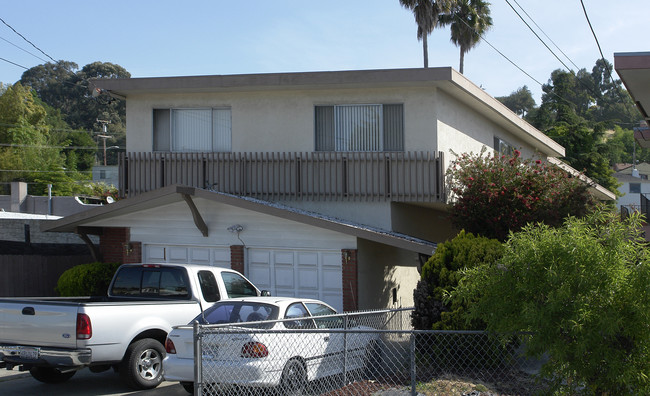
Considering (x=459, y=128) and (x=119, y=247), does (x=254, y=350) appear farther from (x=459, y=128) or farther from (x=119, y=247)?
(x=459, y=128)

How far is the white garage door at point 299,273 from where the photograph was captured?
50.5 ft

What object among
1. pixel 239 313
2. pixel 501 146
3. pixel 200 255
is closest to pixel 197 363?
pixel 239 313

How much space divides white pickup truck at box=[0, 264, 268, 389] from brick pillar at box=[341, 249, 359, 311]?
387cm

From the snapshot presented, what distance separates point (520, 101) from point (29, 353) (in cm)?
13099

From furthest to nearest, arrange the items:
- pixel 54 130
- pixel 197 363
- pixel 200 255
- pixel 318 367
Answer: pixel 54 130 < pixel 200 255 < pixel 318 367 < pixel 197 363

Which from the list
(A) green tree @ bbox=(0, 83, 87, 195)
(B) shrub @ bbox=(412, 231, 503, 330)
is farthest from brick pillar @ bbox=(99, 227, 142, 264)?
(A) green tree @ bbox=(0, 83, 87, 195)

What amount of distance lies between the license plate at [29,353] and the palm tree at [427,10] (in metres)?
32.1

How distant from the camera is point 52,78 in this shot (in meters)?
95.4

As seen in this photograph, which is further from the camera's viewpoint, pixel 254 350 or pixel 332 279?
pixel 332 279

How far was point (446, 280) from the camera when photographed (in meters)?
10.5

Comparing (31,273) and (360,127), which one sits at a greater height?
(360,127)

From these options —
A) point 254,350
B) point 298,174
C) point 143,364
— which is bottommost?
point 143,364

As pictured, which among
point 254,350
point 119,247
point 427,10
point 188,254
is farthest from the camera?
point 427,10

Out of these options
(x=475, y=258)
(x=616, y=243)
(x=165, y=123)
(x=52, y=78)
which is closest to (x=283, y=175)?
→ (x=165, y=123)
